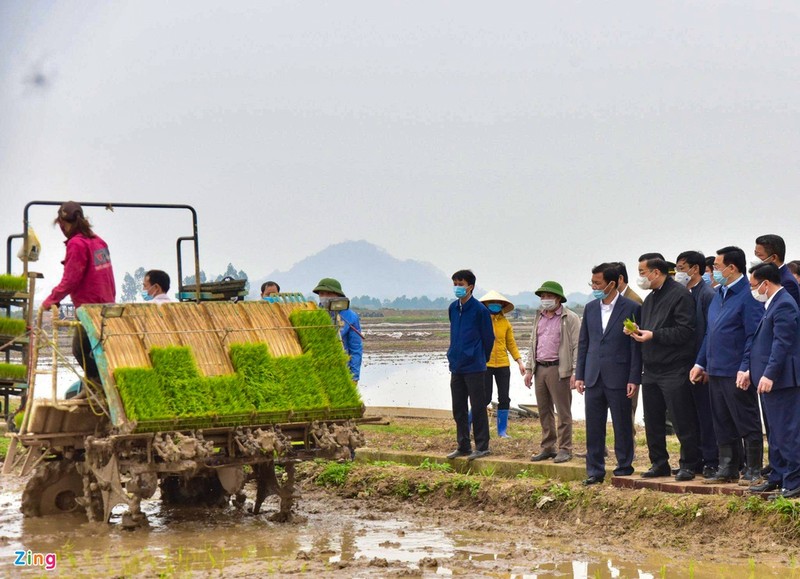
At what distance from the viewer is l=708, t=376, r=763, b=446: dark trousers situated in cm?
929

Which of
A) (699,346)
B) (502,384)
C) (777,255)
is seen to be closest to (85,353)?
(699,346)

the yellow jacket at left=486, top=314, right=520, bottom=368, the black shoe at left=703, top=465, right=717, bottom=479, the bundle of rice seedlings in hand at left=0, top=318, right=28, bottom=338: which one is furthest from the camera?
the yellow jacket at left=486, top=314, right=520, bottom=368

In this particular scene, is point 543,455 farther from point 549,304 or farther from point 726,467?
point 726,467

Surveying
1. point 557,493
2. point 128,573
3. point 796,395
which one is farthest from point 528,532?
point 128,573

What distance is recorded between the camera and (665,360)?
1002cm

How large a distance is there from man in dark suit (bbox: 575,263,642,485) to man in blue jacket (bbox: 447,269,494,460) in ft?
5.22

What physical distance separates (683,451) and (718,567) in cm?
231

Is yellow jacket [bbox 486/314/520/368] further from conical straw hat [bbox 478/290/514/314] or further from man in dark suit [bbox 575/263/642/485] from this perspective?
man in dark suit [bbox 575/263/642/485]

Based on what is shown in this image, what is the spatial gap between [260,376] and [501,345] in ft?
17.3

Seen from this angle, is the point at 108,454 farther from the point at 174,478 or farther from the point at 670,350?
the point at 670,350

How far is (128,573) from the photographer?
768 cm

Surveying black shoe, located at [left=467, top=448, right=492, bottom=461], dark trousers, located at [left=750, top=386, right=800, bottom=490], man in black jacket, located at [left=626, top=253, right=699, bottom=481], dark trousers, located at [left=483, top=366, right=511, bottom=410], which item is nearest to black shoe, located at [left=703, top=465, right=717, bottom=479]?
man in black jacket, located at [left=626, top=253, right=699, bottom=481]

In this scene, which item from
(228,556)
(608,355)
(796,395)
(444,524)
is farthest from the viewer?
(608,355)

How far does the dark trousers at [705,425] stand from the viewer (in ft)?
32.9
